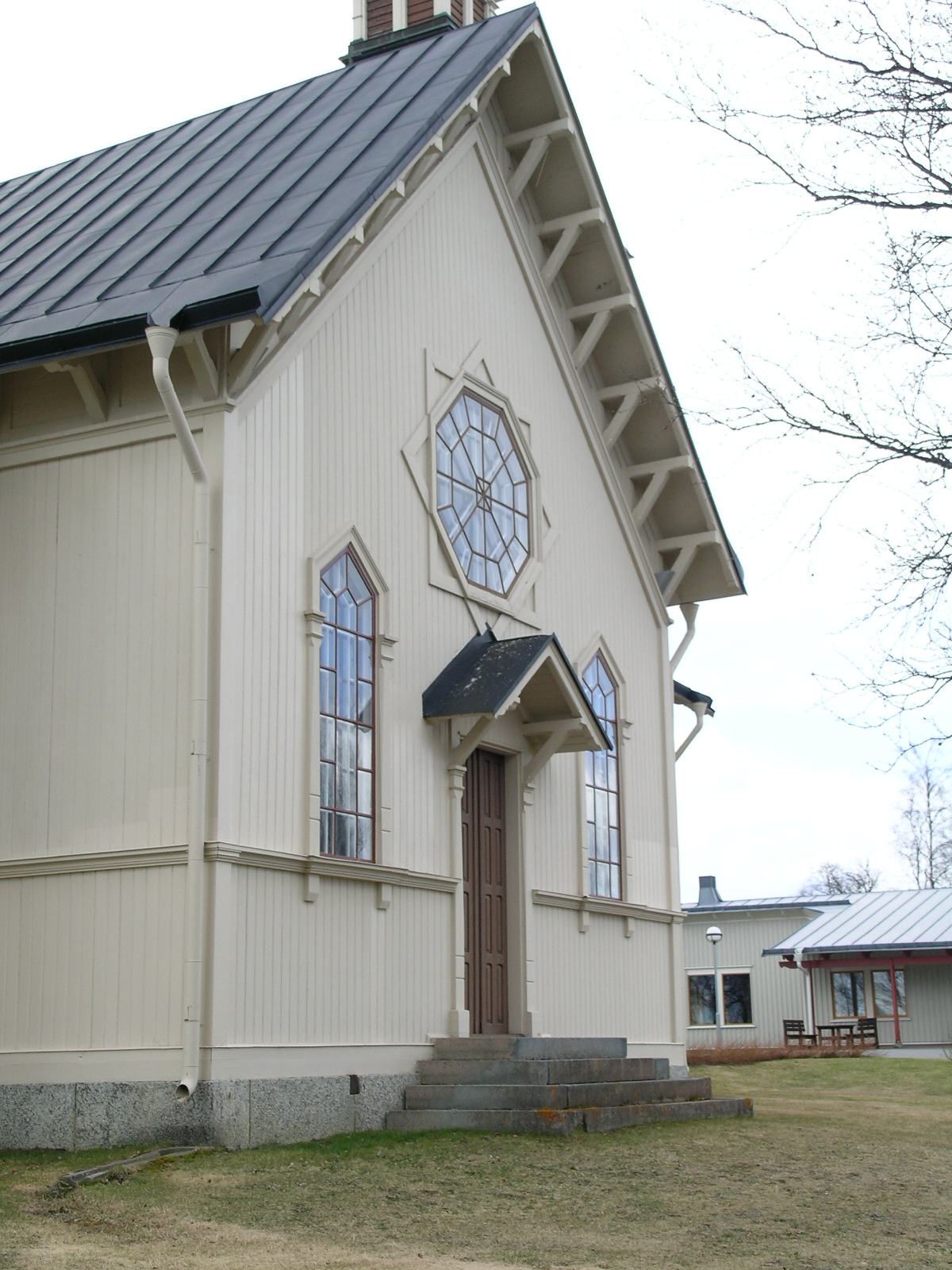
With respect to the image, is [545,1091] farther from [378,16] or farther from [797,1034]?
[797,1034]

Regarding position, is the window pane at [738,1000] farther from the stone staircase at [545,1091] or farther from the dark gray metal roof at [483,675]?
the dark gray metal roof at [483,675]

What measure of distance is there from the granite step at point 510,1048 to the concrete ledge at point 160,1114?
5.20ft

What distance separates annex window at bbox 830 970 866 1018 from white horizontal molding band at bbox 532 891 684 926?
66.2ft

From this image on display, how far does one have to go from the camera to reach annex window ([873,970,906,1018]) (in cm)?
3478

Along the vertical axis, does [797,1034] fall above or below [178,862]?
below

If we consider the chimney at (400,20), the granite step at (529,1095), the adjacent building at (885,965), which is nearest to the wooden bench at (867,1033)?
the adjacent building at (885,965)

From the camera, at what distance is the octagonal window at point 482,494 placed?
1402 cm

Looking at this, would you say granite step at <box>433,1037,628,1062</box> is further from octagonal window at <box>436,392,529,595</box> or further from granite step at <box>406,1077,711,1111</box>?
octagonal window at <box>436,392,529,595</box>

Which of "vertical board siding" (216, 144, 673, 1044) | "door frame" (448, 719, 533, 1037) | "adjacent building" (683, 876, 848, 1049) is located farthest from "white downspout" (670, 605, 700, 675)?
"adjacent building" (683, 876, 848, 1049)

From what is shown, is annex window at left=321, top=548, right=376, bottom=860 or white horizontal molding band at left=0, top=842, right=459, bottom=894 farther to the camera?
annex window at left=321, top=548, right=376, bottom=860

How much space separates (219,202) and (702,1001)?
3170cm

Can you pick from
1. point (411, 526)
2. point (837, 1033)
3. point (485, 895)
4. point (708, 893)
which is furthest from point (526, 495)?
point (708, 893)

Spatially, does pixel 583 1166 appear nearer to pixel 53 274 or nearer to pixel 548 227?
pixel 53 274

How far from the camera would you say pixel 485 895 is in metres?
13.9
